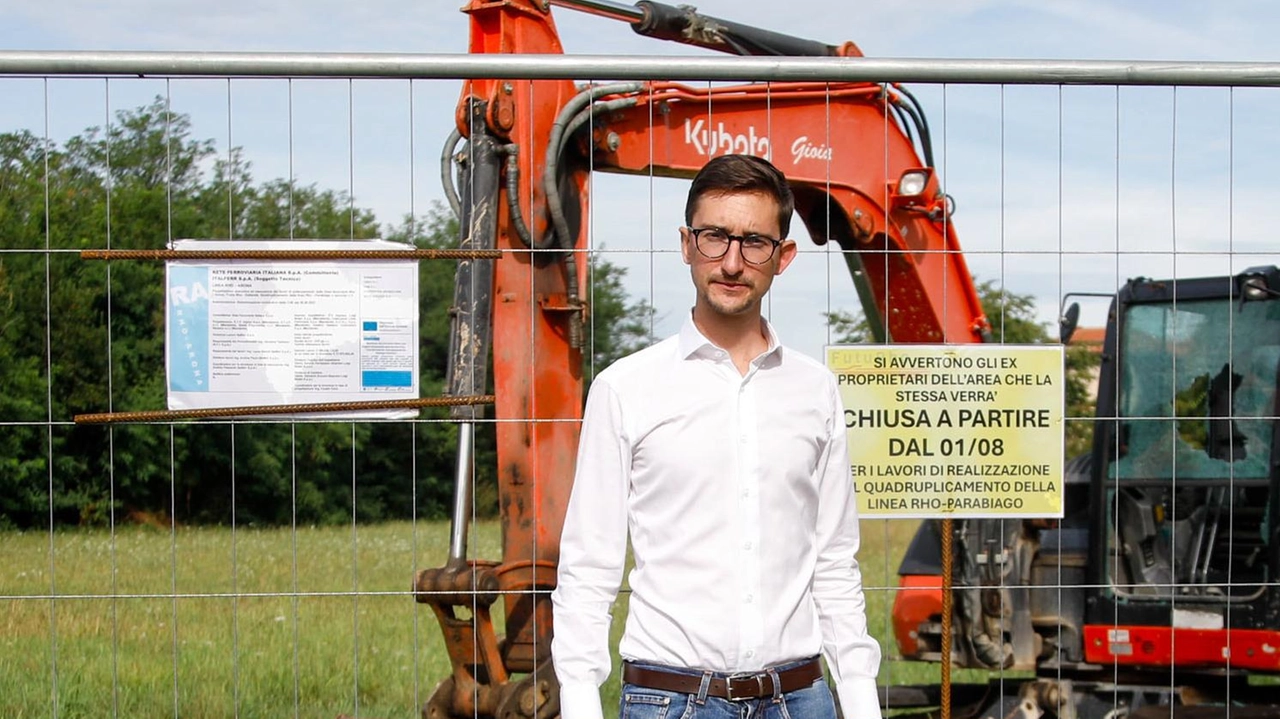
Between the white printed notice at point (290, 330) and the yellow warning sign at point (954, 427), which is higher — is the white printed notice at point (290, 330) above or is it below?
above

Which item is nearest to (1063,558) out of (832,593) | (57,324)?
(832,593)

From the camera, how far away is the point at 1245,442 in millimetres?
6297

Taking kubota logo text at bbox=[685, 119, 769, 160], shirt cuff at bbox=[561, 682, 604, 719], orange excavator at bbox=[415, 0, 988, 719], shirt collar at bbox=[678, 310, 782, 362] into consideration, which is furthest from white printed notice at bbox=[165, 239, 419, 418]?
shirt cuff at bbox=[561, 682, 604, 719]

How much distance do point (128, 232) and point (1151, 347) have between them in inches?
212

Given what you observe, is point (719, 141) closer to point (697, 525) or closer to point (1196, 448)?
point (1196, 448)

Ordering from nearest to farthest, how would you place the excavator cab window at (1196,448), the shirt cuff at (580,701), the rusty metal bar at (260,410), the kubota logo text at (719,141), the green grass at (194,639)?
the shirt cuff at (580,701) → the rusty metal bar at (260,410) → the kubota logo text at (719,141) → the excavator cab window at (1196,448) → the green grass at (194,639)

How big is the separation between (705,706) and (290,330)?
2.22 m

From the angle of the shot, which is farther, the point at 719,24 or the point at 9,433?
the point at 9,433

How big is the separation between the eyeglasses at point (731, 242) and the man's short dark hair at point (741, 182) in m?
0.05

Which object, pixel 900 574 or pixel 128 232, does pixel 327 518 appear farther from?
pixel 900 574

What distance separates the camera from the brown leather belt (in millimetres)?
2488

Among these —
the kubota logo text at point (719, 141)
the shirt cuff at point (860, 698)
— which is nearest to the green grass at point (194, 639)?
the kubota logo text at point (719, 141)

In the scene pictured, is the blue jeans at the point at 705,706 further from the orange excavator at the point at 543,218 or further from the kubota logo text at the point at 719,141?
the kubota logo text at the point at 719,141

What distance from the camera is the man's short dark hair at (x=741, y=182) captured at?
2561mm
